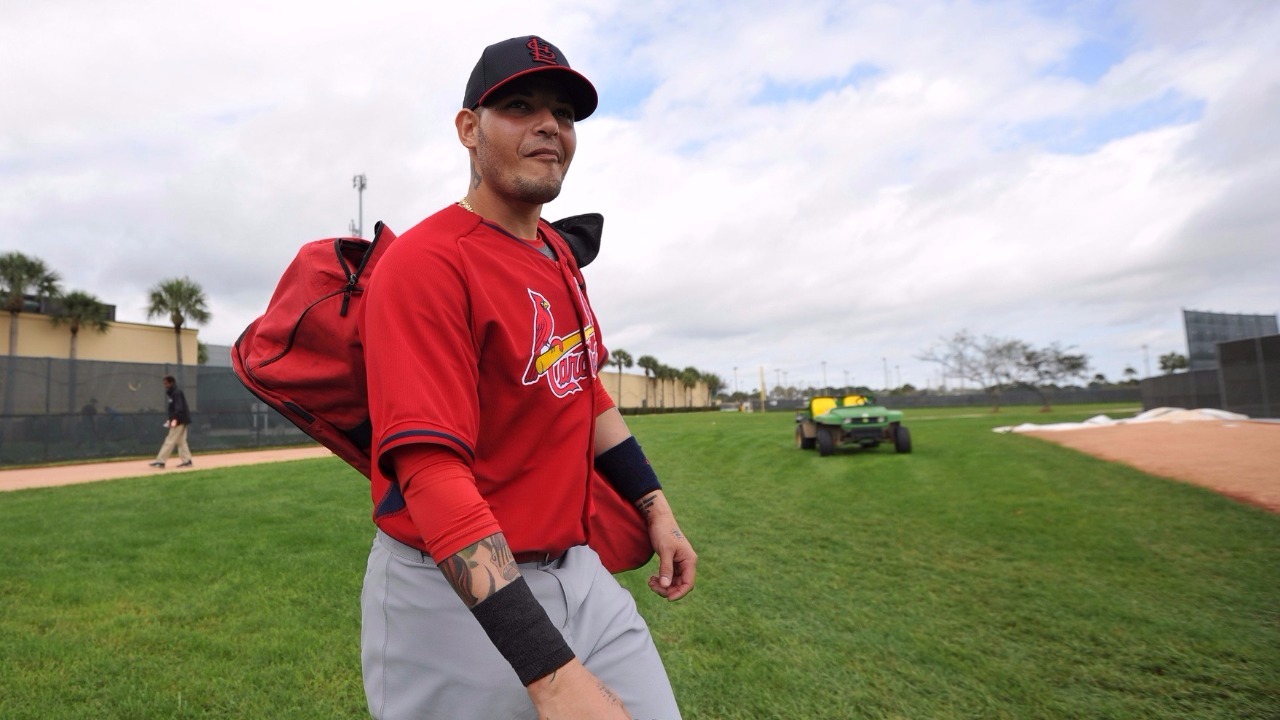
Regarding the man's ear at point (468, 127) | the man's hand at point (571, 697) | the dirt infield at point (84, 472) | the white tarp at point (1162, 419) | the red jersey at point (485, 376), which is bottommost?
the white tarp at point (1162, 419)

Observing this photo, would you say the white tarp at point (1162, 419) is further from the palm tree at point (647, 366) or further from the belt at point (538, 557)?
the palm tree at point (647, 366)

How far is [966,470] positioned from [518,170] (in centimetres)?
1212

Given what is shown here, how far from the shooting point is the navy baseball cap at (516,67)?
4.91ft

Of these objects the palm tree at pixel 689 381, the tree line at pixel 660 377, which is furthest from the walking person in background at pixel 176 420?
the palm tree at pixel 689 381

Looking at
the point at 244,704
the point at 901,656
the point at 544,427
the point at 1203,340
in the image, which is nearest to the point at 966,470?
the point at 901,656

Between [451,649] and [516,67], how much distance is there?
118 centimetres

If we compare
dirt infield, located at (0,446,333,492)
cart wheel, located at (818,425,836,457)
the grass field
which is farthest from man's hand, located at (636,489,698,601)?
cart wheel, located at (818,425,836,457)

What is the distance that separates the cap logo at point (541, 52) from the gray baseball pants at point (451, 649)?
1.05 metres

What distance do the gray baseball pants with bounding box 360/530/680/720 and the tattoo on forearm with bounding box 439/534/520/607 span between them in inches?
10.3

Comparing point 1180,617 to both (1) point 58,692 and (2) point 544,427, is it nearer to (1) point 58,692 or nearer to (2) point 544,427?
(2) point 544,427

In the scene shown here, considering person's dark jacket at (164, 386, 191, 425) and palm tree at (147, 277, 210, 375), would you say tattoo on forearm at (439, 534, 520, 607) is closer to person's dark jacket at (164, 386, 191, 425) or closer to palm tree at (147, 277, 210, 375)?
person's dark jacket at (164, 386, 191, 425)

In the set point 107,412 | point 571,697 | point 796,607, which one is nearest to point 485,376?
point 571,697

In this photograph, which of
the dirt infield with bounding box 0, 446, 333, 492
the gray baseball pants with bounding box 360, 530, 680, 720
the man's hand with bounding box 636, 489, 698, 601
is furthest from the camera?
the dirt infield with bounding box 0, 446, 333, 492

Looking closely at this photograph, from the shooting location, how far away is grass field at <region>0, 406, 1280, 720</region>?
3.61 m
